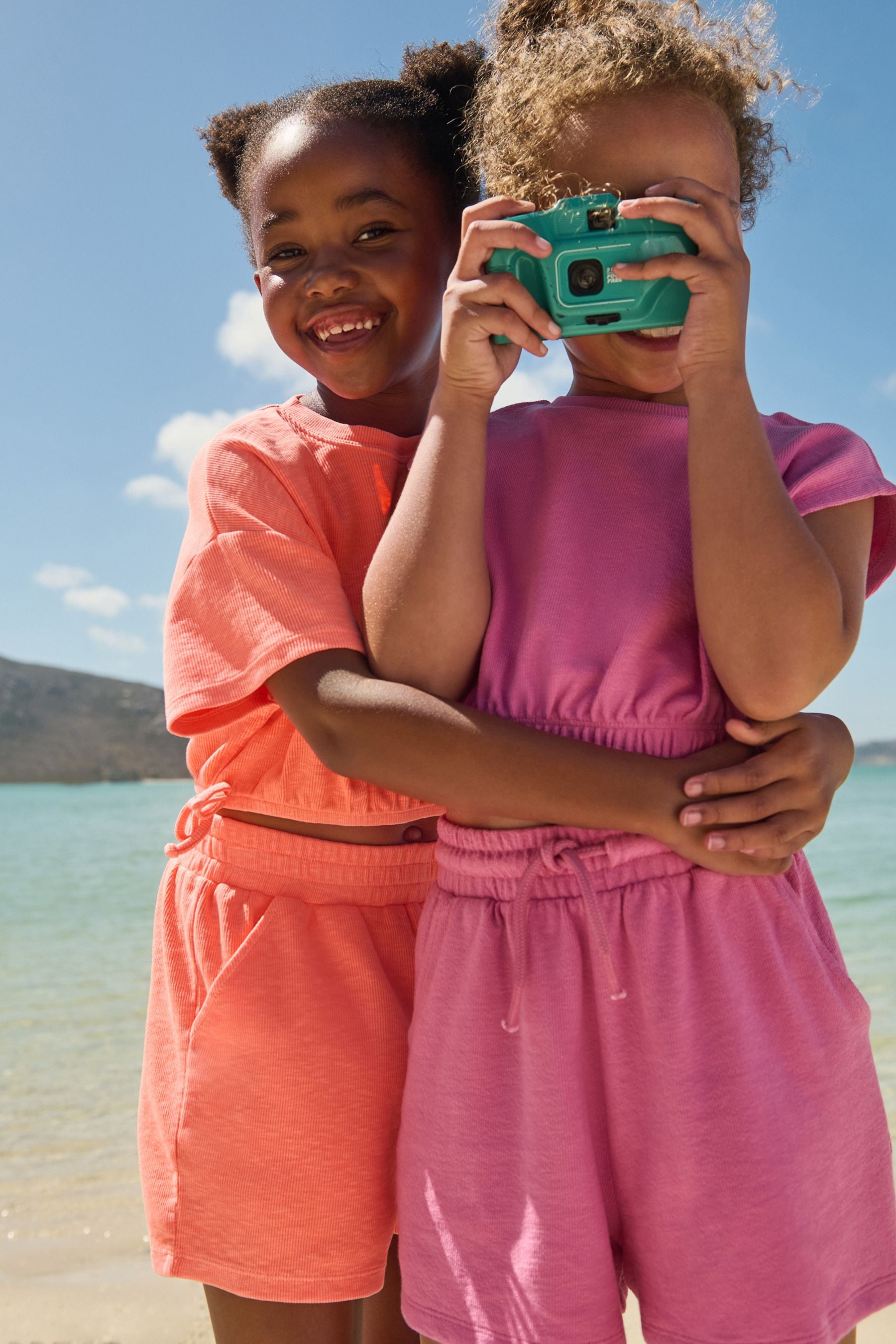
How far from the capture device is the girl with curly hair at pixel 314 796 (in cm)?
105

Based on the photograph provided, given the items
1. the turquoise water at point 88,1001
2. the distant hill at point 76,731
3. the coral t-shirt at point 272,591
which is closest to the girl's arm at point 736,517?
the coral t-shirt at point 272,591

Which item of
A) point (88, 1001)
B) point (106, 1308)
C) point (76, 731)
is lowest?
point (76, 731)

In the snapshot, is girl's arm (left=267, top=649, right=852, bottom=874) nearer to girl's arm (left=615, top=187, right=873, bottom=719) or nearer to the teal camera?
girl's arm (left=615, top=187, right=873, bottom=719)

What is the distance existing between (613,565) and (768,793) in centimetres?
27

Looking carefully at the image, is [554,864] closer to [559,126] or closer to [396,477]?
[396,477]

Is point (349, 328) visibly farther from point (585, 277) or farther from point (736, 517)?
point (736, 517)

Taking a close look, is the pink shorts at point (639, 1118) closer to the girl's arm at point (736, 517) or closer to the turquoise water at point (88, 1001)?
the girl's arm at point (736, 517)

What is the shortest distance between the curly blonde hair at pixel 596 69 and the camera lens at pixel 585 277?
15 centimetres

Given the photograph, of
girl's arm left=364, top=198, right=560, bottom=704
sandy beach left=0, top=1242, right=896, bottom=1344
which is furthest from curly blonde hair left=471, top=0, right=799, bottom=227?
sandy beach left=0, top=1242, right=896, bottom=1344

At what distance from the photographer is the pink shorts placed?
917 millimetres

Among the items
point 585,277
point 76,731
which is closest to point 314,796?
point 585,277

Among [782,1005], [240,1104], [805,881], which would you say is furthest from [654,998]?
[240,1104]

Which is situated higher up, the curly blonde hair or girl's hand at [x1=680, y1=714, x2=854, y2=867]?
the curly blonde hair

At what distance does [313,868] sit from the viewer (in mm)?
1273
